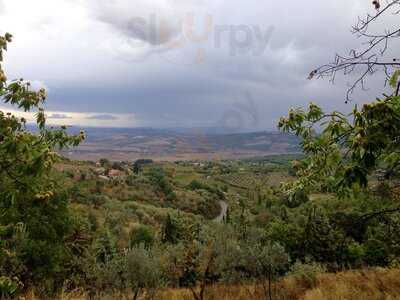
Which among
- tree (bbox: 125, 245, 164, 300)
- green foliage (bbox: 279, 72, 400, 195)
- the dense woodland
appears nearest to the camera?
green foliage (bbox: 279, 72, 400, 195)

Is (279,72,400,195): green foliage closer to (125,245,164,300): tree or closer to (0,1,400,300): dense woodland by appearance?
(0,1,400,300): dense woodland

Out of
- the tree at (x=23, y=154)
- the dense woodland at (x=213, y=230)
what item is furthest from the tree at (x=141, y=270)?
the tree at (x=23, y=154)

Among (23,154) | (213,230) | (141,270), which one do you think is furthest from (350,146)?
(213,230)

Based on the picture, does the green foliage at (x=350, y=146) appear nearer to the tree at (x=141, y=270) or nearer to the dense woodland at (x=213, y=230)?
the dense woodland at (x=213, y=230)

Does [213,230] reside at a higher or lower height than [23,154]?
lower

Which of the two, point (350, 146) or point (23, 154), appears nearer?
point (350, 146)

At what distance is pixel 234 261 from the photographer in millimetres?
14922

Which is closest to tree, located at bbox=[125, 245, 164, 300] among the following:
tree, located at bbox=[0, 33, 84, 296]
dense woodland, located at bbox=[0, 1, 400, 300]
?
dense woodland, located at bbox=[0, 1, 400, 300]

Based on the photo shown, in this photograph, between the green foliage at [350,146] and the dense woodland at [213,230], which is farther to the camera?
the dense woodland at [213,230]

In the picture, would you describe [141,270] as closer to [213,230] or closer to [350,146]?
[213,230]

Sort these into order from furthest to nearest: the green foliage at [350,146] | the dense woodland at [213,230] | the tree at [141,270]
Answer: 1. the tree at [141,270]
2. the dense woodland at [213,230]
3. the green foliage at [350,146]

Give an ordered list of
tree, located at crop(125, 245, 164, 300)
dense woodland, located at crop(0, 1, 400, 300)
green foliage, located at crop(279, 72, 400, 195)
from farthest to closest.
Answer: tree, located at crop(125, 245, 164, 300)
dense woodland, located at crop(0, 1, 400, 300)
green foliage, located at crop(279, 72, 400, 195)

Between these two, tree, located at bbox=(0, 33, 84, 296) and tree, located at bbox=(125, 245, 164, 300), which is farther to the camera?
tree, located at bbox=(125, 245, 164, 300)

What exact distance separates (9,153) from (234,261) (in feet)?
39.2
